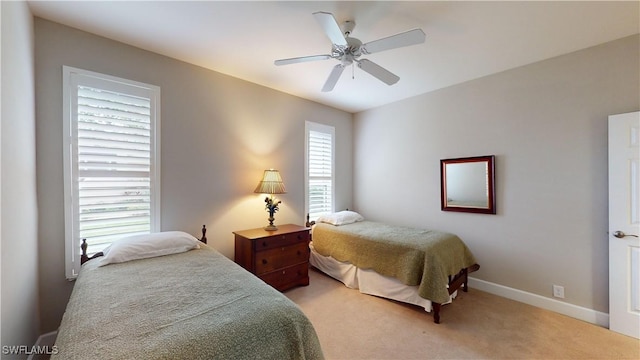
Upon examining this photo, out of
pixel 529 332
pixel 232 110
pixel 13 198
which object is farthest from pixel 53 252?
pixel 529 332

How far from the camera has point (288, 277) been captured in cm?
305

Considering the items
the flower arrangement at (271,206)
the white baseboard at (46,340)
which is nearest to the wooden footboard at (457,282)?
the flower arrangement at (271,206)

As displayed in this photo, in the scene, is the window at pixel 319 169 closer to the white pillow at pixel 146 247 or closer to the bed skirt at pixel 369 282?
the bed skirt at pixel 369 282

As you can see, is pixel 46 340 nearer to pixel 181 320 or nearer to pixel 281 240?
pixel 181 320

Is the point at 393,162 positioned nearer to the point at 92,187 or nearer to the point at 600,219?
the point at 600,219

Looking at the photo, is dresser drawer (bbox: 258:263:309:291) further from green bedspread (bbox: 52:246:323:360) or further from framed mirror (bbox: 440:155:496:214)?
framed mirror (bbox: 440:155:496:214)

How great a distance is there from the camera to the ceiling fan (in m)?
1.68

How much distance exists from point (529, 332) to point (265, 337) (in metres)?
2.56

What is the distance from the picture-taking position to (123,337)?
1.03 metres

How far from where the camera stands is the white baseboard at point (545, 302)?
2.42 metres

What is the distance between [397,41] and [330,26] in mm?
504

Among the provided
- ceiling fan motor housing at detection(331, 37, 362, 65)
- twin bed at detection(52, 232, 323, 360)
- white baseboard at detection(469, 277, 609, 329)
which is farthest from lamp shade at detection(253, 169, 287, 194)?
white baseboard at detection(469, 277, 609, 329)

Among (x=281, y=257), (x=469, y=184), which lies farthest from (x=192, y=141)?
(x=469, y=184)

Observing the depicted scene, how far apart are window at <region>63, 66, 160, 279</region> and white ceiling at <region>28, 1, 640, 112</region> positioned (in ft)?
1.71
